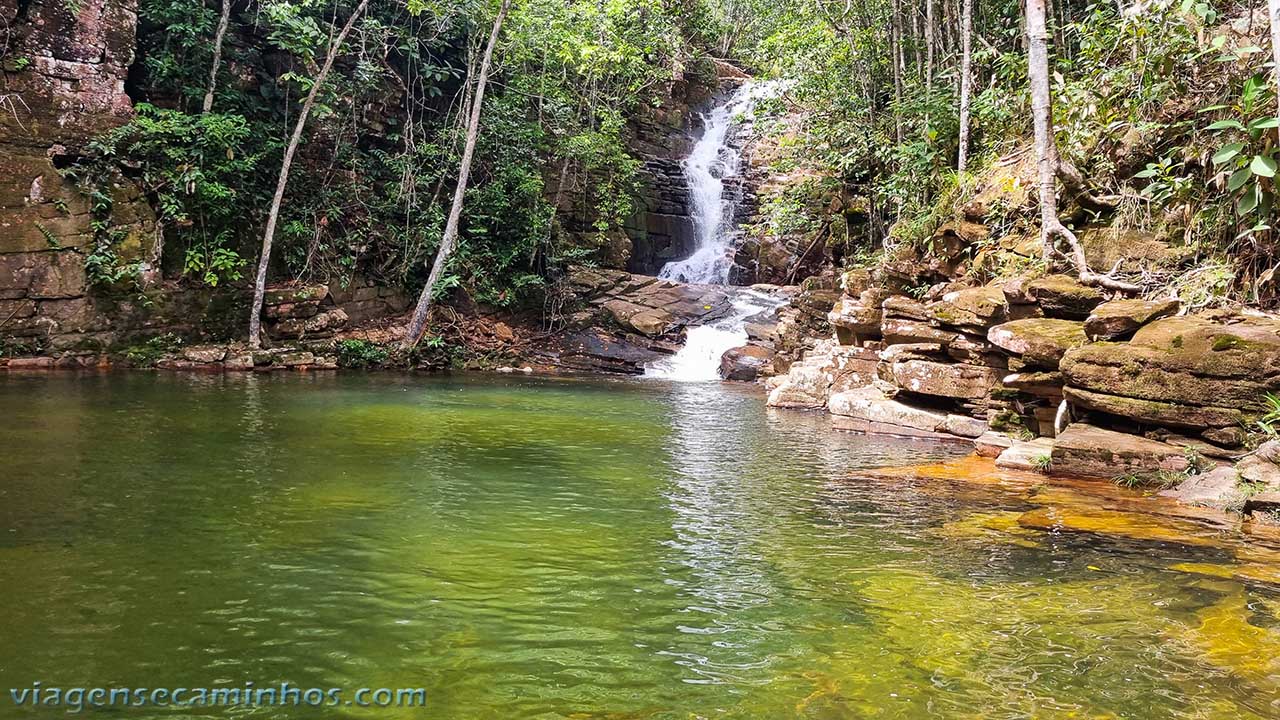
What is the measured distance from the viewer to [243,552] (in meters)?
4.96

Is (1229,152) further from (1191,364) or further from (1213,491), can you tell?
(1213,491)

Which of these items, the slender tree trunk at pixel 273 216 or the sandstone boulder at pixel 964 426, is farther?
the slender tree trunk at pixel 273 216

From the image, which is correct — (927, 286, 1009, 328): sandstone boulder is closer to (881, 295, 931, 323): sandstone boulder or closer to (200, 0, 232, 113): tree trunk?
(881, 295, 931, 323): sandstone boulder

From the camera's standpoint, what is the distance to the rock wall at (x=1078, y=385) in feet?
24.6

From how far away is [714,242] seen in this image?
29844 mm

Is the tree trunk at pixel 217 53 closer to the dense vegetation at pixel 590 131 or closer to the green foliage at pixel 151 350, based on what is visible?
the dense vegetation at pixel 590 131

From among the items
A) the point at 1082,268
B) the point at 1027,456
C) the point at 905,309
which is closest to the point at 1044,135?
the point at 1082,268

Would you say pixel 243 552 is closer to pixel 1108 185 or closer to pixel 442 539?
pixel 442 539

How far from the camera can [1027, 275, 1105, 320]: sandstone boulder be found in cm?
1024

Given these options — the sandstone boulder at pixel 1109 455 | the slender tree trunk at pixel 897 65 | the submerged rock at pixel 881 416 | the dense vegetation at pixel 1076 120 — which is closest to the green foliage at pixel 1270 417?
the sandstone boulder at pixel 1109 455

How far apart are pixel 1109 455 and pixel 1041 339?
222 cm

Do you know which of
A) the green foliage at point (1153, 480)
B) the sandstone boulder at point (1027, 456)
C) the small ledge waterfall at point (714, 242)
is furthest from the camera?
the small ledge waterfall at point (714, 242)

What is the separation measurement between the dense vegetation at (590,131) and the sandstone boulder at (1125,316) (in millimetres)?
886

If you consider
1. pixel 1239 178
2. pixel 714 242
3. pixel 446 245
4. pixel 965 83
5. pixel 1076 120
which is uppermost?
pixel 965 83
